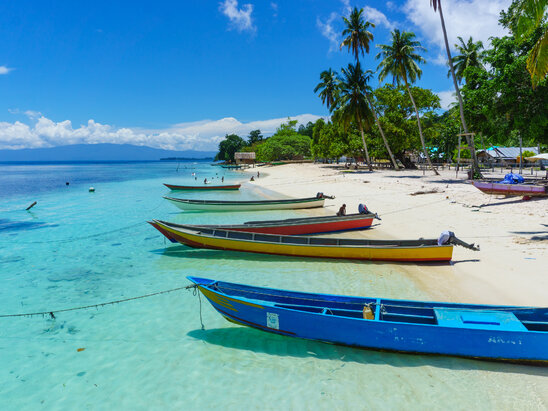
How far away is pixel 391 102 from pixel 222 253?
130 feet

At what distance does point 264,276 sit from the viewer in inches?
413

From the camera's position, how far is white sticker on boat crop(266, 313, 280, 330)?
6.23m

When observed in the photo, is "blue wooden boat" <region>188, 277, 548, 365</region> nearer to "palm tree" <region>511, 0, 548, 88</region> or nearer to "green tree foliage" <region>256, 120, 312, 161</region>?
"palm tree" <region>511, 0, 548, 88</region>

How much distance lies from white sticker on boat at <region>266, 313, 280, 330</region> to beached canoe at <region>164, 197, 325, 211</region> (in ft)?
49.2

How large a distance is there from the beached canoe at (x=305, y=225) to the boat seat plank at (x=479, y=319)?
8417 millimetres

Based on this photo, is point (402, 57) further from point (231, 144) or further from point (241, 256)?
point (231, 144)

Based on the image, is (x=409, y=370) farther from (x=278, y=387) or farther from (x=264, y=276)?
(x=264, y=276)

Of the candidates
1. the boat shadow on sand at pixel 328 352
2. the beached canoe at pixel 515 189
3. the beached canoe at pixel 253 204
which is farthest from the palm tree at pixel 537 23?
the beached canoe at pixel 253 204

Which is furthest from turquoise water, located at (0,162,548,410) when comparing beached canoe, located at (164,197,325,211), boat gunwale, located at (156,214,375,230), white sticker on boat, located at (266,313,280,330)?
beached canoe, located at (164,197,325,211)

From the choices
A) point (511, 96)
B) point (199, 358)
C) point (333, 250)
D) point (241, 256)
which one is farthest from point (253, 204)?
point (511, 96)

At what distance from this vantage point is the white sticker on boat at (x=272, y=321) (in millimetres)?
6234

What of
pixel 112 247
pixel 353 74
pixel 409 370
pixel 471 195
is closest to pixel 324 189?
pixel 471 195

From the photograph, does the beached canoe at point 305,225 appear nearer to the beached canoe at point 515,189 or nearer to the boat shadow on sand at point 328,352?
the boat shadow on sand at point 328,352

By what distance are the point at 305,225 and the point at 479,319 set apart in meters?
9.10
